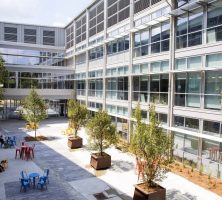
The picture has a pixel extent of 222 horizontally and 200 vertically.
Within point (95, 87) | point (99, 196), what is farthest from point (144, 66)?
point (99, 196)

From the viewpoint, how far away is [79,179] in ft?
57.5

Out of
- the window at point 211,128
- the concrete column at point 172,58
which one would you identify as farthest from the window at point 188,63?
the window at point 211,128

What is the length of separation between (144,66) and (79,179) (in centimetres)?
1224

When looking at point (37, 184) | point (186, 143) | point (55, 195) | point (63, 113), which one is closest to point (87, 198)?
point (55, 195)

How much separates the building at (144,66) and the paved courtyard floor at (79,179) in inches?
133

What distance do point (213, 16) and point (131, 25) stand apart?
423 inches

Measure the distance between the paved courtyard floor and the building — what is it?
11.0ft

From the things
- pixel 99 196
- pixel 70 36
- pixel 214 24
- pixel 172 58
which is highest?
pixel 70 36

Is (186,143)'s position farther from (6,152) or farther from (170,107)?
(6,152)

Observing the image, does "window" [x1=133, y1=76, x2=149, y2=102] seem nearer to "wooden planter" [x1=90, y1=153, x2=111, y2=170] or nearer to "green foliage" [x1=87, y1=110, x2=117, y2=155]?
"green foliage" [x1=87, y1=110, x2=117, y2=155]

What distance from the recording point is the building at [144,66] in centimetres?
1819

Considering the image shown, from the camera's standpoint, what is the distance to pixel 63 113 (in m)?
50.2

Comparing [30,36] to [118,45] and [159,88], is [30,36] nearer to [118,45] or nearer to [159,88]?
[118,45]

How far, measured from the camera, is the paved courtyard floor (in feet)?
49.3
